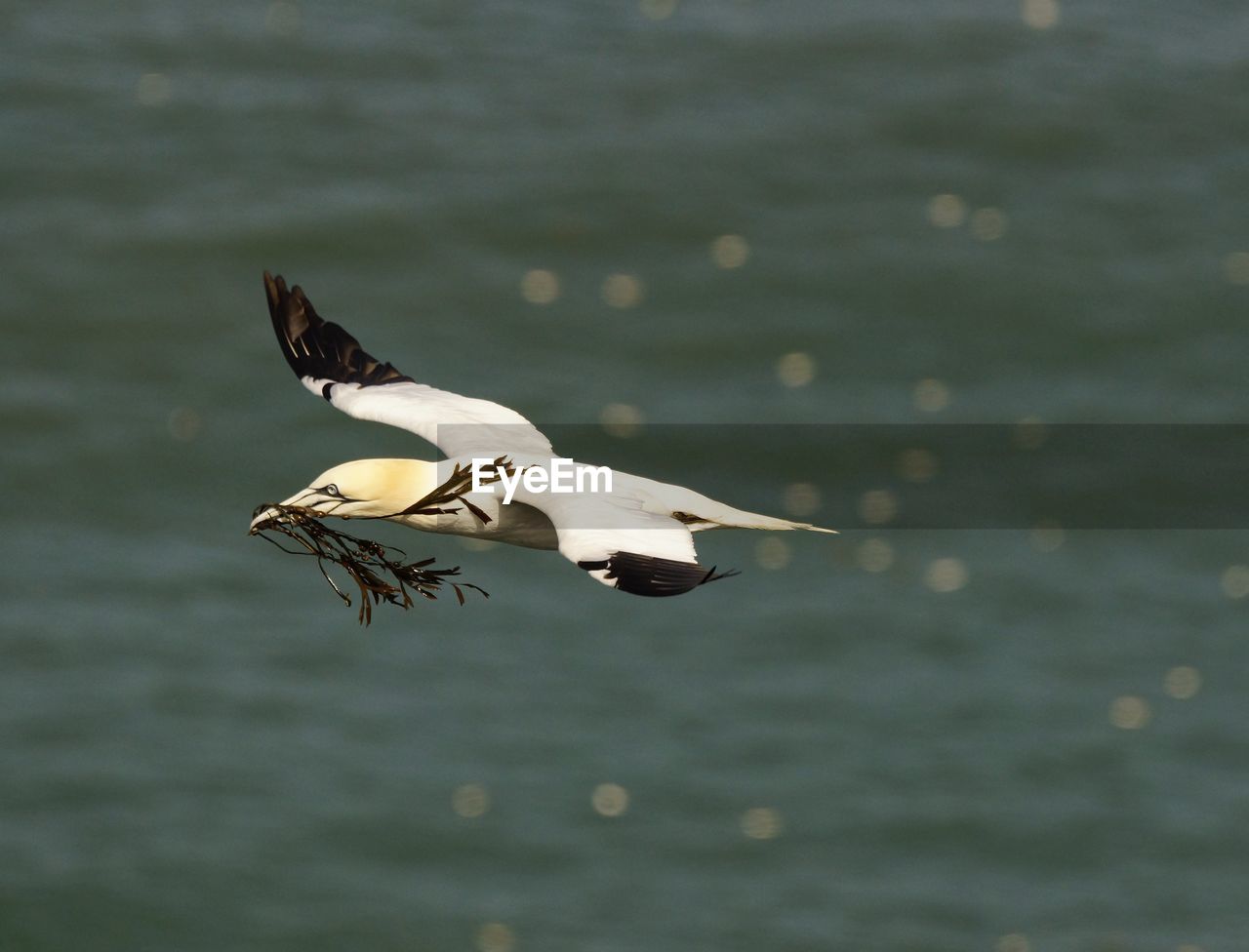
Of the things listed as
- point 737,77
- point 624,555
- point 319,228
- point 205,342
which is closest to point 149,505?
point 205,342

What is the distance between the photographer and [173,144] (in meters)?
87.6

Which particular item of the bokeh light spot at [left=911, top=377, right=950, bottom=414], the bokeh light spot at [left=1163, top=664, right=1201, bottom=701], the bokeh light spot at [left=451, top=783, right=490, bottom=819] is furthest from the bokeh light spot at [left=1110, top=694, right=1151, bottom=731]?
the bokeh light spot at [left=451, top=783, right=490, bottom=819]

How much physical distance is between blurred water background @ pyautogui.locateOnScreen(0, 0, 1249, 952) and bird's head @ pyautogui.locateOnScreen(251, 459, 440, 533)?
48.3 metres

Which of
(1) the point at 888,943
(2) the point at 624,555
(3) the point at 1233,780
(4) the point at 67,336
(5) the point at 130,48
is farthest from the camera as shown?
(5) the point at 130,48

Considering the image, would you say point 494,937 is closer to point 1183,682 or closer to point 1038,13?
point 1183,682

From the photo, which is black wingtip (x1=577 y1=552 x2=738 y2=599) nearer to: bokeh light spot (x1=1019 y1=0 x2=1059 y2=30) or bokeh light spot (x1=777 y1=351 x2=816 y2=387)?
bokeh light spot (x1=777 y1=351 x2=816 y2=387)

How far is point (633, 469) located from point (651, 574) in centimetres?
5121

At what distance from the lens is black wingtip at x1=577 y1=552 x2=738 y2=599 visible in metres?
12.0

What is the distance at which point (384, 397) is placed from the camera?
17.2 meters

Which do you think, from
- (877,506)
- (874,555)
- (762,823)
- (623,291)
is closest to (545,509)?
(762,823)

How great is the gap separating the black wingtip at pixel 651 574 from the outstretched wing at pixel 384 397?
2283mm

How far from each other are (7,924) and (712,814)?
2227 centimetres

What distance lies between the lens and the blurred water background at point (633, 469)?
71.0m

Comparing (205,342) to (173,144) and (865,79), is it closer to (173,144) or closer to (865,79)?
(173,144)
